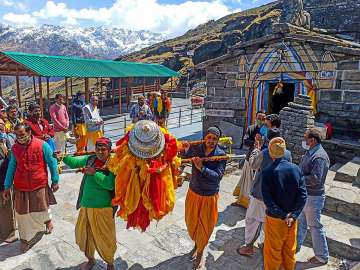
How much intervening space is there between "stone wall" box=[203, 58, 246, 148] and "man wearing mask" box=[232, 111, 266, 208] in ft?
15.1

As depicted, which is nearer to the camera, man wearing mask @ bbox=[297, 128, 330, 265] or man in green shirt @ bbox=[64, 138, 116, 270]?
man in green shirt @ bbox=[64, 138, 116, 270]

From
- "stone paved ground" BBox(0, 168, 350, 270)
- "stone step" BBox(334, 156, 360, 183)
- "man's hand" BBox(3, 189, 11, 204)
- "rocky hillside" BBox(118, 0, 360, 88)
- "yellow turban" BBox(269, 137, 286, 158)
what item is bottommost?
"stone paved ground" BBox(0, 168, 350, 270)

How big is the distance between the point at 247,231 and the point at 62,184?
171 inches

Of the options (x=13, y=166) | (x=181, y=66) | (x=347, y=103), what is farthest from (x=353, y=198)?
(x=181, y=66)

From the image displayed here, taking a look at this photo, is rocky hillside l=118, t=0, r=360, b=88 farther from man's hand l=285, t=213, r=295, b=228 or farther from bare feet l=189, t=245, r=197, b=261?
bare feet l=189, t=245, r=197, b=261

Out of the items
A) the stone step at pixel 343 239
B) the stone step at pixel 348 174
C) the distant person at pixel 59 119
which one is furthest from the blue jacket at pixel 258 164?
the distant person at pixel 59 119

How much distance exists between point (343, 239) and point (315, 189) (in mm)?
1236

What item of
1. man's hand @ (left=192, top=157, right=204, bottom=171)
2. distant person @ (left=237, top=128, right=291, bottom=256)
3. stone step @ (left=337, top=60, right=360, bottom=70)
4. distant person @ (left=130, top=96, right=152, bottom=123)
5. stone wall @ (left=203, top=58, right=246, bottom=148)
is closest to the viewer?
man's hand @ (left=192, top=157, right=204, bottom=171)

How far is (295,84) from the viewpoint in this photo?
375 inches

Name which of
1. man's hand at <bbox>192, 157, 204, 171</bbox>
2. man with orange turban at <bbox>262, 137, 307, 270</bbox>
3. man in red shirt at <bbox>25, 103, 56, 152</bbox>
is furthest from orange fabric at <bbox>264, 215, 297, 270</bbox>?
man in red shirt at <bbox>25, 103, 56, 152</bbox>

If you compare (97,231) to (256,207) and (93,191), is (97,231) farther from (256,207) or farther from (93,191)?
(256,207)

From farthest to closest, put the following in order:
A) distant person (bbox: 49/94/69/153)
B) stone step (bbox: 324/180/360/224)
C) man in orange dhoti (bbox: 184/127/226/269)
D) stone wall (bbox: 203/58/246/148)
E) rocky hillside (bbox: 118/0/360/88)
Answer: rocky hillside (bbox: 118/0/360/88), stone wall (bbox: 203/58/246/148), distant person (bbox: 49/94/69/153), stone step (bbox: 324/180/360/224), man in orange dhoti (bbox: 184/127/226/269)

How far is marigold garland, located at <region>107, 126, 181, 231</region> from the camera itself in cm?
352

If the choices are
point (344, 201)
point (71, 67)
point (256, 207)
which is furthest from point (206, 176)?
point (71, 67)
